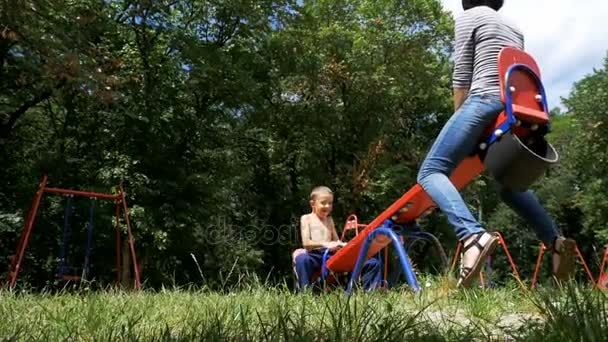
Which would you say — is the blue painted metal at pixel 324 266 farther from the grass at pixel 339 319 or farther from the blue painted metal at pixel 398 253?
the grass at pixel 339 319

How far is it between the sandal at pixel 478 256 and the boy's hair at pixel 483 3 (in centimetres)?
141

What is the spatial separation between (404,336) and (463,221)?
1351 millimetres

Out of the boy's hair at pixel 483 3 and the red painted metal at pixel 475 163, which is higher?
the boy's hair at pixel 483 3

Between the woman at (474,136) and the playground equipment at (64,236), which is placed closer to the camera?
the woman at (474,136)

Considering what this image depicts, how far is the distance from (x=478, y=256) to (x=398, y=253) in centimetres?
76

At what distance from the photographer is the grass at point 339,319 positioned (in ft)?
5.74

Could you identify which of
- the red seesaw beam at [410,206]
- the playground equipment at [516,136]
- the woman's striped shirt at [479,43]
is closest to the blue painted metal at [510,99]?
the playground equipment at [516,136]

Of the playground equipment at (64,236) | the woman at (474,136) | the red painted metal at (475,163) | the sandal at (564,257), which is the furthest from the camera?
the playground equipment at (64,236)

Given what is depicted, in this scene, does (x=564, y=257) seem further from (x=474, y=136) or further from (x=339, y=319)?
(x=339, y=319)

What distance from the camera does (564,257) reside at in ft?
10.1

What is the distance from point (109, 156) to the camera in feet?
52.8

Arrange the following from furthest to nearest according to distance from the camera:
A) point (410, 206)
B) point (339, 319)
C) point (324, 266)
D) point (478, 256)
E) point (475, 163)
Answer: point (324, 266), point (410, 206), point (475, 163), point (478, 256), point (339, 319)

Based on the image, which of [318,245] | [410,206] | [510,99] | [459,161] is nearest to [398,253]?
[410,206]

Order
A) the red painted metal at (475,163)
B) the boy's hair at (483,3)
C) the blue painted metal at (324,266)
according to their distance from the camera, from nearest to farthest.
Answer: the red painted metal at (475,163), the boy's hair at (483,3), the blue painted metal at (324,266)
